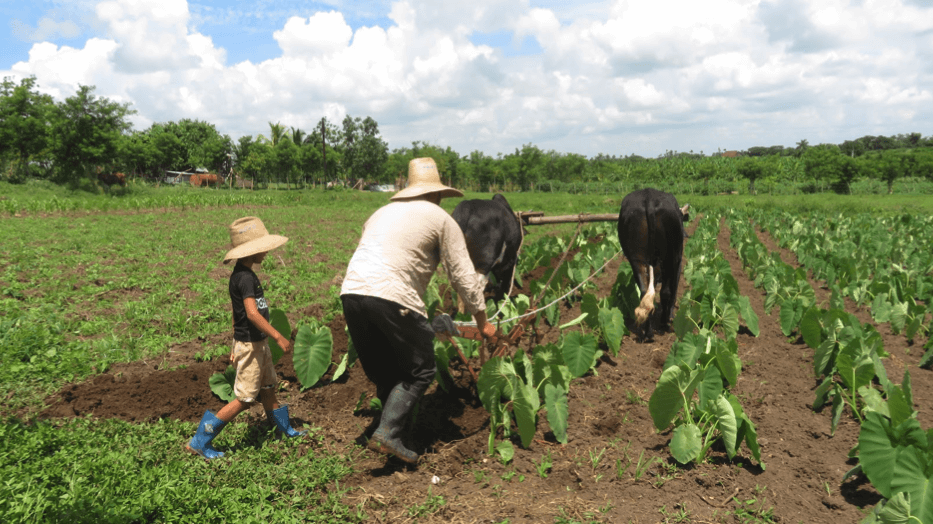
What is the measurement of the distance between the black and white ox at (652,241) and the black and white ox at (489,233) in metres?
1.29

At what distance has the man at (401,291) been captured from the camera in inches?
130

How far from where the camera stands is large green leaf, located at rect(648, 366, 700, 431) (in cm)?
358

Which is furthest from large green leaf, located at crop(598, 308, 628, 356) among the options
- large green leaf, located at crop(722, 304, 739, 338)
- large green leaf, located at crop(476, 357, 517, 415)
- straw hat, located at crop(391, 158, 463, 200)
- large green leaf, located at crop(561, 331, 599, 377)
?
straw hat, located at crop(391, 158, 463, 200)

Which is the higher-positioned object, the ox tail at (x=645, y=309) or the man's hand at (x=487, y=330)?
the man's hand at (x=487, y=330)

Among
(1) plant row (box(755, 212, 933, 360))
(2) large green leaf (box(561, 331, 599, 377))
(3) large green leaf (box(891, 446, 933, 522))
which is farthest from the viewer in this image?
(1) plant row (box(755, 212, 933, 360))

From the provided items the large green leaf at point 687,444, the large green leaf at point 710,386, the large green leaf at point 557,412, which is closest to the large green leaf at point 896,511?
the large green leaf at point 687,444

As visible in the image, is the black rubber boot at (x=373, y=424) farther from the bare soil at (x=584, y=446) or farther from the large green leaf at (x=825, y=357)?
the large green leaf at (x=825, y=357)

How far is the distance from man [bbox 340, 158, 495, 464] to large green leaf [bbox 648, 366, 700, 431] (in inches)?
46.4

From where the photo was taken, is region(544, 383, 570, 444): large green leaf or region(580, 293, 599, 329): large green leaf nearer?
region(544, 383, 570, 444): large green leaf

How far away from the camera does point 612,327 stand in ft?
17.9

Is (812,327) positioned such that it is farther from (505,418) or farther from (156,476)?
(156,476)

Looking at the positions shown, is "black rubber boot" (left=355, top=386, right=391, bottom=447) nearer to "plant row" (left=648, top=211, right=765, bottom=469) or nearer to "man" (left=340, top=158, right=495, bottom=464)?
"man" (left=340, top=158, right=495, bottom=464)

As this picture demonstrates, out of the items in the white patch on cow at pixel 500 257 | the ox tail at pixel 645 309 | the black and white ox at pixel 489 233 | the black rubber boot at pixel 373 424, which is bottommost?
the black rubber boot at pixel 373 424

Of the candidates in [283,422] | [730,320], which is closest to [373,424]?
[283,422]
